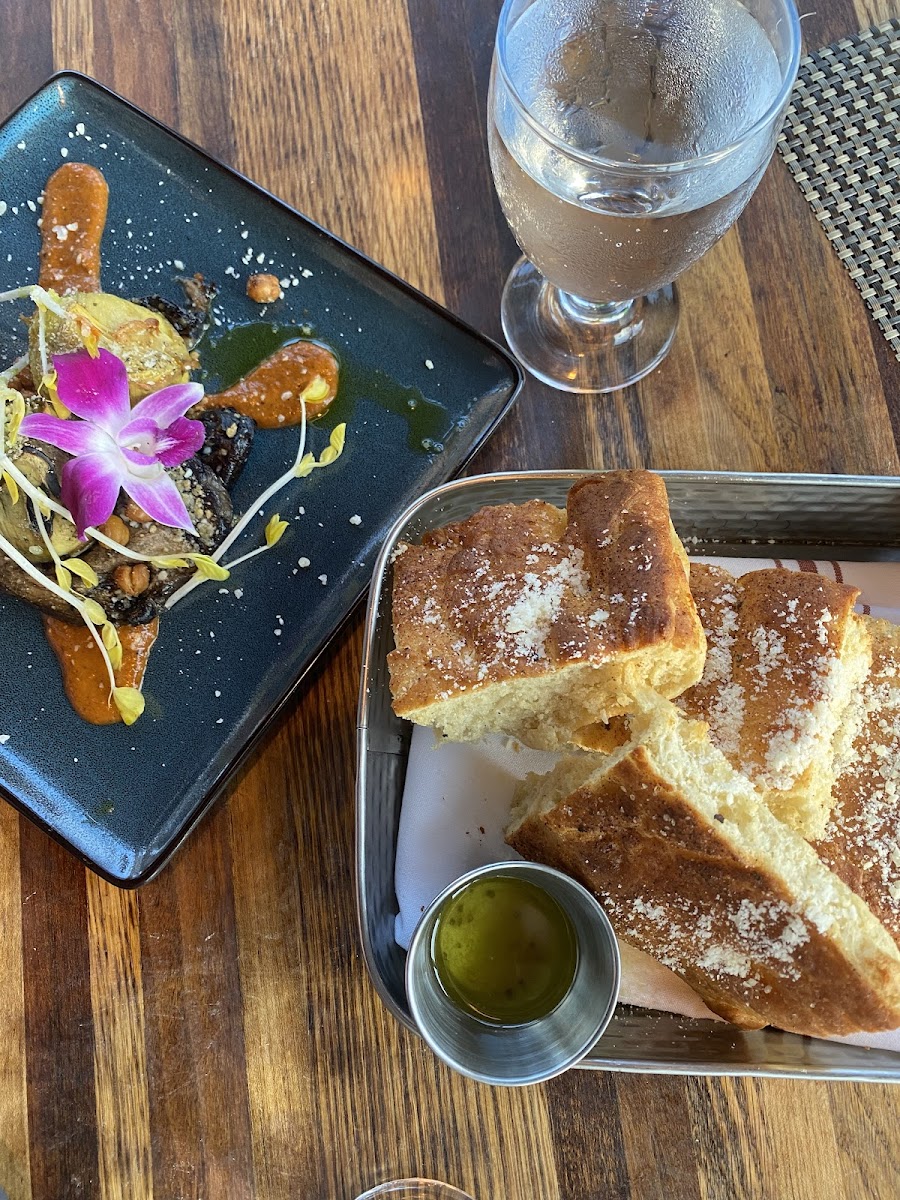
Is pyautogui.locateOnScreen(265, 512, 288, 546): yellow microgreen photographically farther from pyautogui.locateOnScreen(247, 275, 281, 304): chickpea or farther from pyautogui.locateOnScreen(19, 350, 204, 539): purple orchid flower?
pyautogui.locateOnScreen(247, 275, 281, 304): chickpea

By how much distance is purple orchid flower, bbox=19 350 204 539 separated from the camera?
1716 mm

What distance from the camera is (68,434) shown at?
1.71 m

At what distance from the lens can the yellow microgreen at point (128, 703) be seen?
1771mm

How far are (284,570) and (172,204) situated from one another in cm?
79

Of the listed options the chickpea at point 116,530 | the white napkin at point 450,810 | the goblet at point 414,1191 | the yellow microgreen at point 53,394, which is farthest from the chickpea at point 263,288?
the goblet at point 414,1191

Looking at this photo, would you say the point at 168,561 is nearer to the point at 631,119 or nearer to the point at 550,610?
the point at 550,610

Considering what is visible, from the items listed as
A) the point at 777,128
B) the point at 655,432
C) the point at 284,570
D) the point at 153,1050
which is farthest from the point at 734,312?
the point at 153,1050

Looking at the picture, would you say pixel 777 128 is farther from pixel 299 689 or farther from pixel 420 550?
pixel 299 689

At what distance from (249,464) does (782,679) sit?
3.50 ft

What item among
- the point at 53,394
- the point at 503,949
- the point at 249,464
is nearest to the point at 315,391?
the point at 249,464

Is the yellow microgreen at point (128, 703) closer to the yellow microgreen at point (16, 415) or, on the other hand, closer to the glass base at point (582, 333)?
the yellow microgreen at point (16, 415)

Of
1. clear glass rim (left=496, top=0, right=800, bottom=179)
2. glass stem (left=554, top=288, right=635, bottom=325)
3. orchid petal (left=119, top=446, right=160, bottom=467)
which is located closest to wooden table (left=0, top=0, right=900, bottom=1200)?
glass stem (left=554, top=288, right=635, bottom=325)

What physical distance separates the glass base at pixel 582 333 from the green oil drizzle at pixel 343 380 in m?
0.22

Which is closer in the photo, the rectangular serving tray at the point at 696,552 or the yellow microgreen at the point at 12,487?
the rectangular serving tray at the point at 696,552
